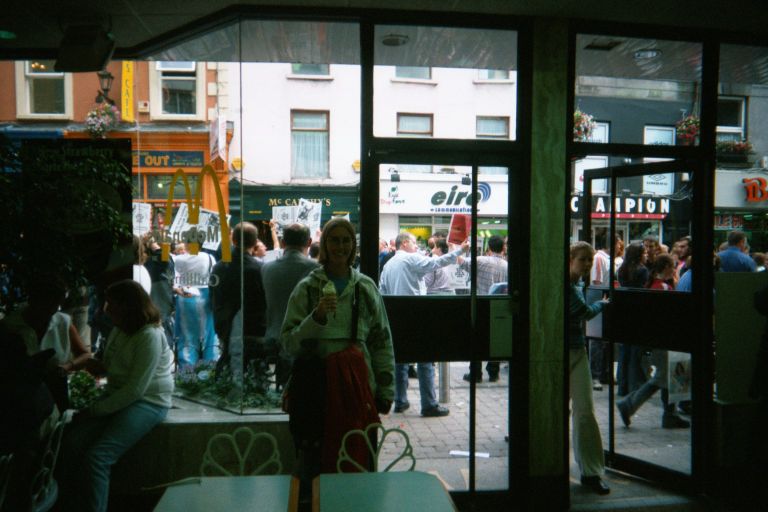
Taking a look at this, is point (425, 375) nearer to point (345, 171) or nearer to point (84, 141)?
point (345, 171)

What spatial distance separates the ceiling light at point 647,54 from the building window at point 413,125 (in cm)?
189

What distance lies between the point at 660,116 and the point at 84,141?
462 centimetres

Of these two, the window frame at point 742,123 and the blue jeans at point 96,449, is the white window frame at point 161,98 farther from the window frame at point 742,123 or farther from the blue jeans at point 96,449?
the window frame at point 742,123

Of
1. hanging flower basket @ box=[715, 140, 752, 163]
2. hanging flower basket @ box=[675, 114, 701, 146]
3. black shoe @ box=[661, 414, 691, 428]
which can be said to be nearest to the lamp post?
hanging flower basket @ box=[675, 114, 701, 146]

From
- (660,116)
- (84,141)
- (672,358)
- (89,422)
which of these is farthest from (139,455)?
(660,116)

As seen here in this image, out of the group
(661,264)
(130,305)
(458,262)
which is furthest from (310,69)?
(661,264)

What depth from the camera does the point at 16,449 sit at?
2412 millimetres

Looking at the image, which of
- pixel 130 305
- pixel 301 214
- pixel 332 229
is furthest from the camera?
pixel 301 214

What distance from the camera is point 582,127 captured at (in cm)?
434

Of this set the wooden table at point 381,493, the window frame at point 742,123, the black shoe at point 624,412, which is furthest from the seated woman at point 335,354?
the window frame at point 742,123

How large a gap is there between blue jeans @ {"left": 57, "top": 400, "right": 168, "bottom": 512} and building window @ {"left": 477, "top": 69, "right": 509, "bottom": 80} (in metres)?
3.33

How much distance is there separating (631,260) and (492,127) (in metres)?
2.19

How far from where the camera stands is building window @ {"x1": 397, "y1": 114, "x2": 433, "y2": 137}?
3985 millimetres

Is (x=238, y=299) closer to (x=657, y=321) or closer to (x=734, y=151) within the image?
(x=657, y=321)
